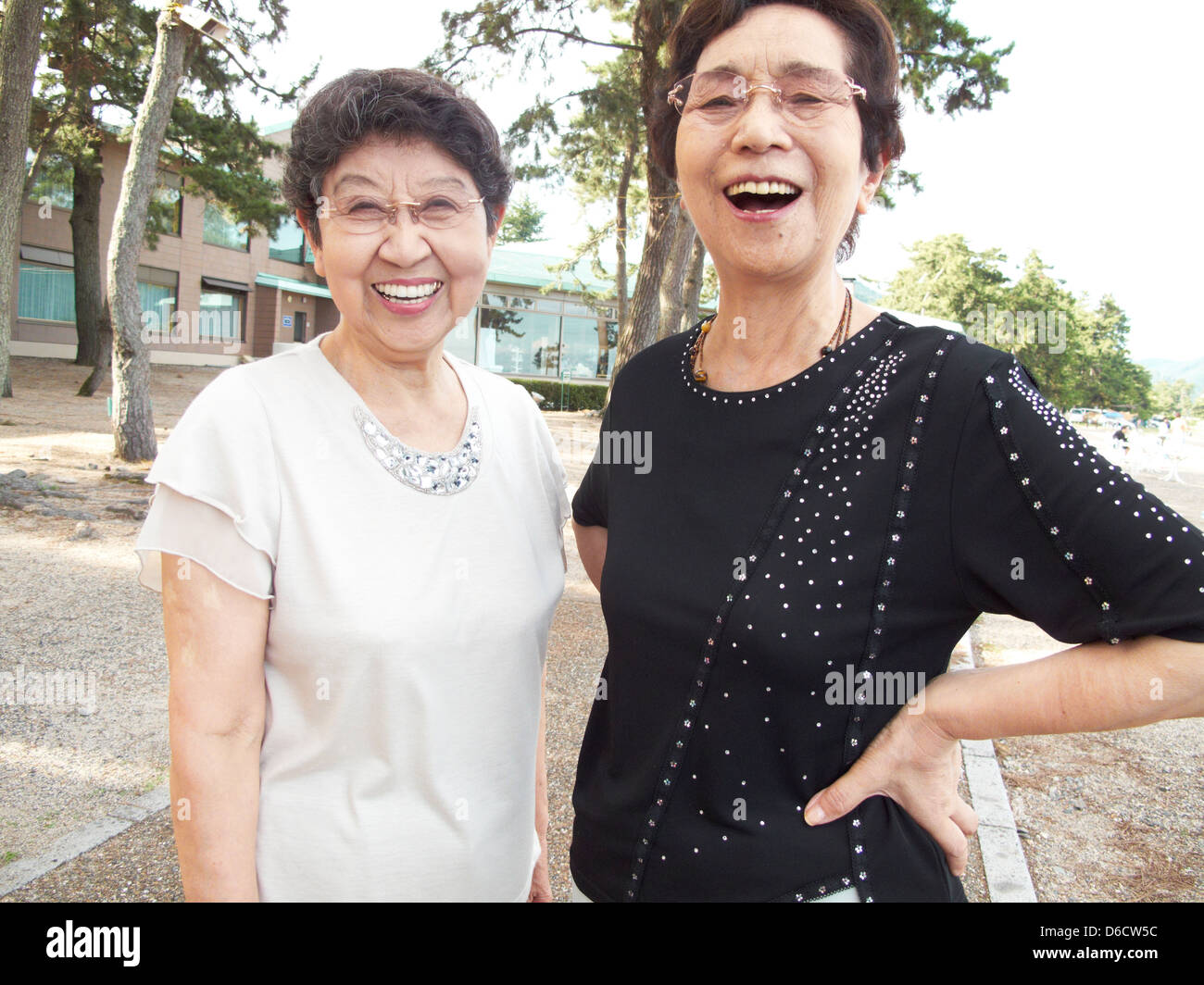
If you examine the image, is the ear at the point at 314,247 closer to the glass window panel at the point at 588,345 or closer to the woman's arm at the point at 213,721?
the woman's arm at the point at 213,721

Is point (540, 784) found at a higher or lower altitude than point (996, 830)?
higher

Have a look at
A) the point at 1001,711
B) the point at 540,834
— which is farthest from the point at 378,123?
the point at 540,834

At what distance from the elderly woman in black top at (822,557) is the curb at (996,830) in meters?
2.24

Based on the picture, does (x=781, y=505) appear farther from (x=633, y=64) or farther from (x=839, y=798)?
(x=633, y=64)

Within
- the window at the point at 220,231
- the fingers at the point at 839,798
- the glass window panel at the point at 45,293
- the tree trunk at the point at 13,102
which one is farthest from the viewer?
the window at the point at 220,231

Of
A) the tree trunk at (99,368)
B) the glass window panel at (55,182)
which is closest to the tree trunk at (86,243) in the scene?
the glass window panel at (55,182)

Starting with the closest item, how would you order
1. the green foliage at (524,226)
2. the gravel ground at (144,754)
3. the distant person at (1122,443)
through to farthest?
the gravel ground at (144,754) → the distant person at (1122,443) → the green foliage at (524,226)

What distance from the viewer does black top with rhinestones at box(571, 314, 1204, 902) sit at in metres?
1.28

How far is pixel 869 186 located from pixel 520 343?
31.4 m

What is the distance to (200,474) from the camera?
61.7 inches

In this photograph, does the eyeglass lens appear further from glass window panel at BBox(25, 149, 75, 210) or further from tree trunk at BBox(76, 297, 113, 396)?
glass window panel at BBox(25, 149, 75, 210)

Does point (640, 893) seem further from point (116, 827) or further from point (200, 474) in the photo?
point (116, 827)

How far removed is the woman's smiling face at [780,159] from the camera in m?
1.61

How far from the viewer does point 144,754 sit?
181 inches
